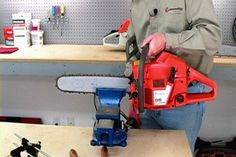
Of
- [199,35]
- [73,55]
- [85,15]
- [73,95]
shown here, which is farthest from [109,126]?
[73,95]

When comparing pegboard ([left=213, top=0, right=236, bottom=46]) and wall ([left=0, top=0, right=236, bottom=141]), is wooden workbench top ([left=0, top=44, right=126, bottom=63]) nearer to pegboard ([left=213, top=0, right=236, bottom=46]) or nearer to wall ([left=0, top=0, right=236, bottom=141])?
wall ([left=0, top=0, right=236, bottom=141])

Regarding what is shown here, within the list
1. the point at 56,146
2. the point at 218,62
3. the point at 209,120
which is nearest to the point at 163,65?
the point at 56,146

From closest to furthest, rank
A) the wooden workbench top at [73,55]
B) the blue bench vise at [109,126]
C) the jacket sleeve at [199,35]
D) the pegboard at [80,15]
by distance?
the blue bench vise at [109,126] < the jacket sleeve at [199,35] < the wooden workbench top at [73,55] < the pegboard at [80,15]

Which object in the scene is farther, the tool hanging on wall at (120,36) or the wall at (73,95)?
the wall at (73,95)

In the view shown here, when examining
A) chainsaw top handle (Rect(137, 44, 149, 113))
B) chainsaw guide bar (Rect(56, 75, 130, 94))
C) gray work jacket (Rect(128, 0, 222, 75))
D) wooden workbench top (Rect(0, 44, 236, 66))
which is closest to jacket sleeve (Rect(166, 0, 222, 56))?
gray work jacket (Rect(128, 0, 222, 75))

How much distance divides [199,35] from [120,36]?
1.15 m

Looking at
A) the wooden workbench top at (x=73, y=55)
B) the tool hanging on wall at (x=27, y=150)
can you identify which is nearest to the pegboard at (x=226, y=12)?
the wooden workbench top at (x=73, y=55)

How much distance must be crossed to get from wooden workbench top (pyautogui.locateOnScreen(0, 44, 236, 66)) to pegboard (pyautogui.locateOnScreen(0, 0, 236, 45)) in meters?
0.15

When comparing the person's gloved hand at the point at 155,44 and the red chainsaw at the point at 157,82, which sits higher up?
the person's gloved hand at the point at 155,44

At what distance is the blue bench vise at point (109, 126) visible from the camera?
3.36ft

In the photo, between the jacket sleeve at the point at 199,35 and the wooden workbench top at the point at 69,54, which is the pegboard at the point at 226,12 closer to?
the wooden workbench top at the point at 69,54

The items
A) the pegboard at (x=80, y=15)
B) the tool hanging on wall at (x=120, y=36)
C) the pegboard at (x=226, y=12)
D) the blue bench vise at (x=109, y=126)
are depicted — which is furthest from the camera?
the pegboard at (x=80, y=15)

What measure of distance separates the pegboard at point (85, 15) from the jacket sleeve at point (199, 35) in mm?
1283

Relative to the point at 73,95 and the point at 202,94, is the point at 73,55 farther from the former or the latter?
the point at 202,94
